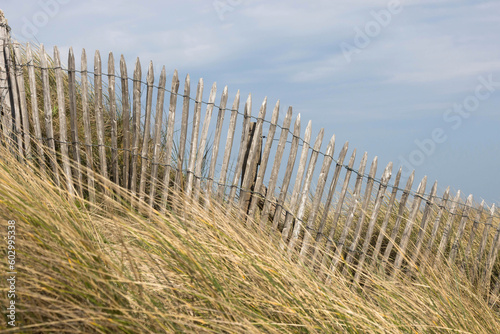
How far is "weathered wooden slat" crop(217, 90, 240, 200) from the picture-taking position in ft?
15.5

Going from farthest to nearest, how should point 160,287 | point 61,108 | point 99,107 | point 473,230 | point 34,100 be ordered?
1. point 34,100
2. point 61,108
3. point 99,107
4. point 473,230
5. point 160,287

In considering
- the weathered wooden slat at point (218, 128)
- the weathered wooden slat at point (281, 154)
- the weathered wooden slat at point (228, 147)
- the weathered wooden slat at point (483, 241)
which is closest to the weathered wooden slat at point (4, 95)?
the weathered wooden slat at point (218, 128)

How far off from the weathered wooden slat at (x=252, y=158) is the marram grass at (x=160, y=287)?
1723 mm

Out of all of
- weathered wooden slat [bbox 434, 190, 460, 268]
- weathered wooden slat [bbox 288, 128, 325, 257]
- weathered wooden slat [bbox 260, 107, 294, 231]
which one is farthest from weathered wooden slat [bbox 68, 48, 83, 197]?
weathered wooden slat [bbox 434, 190, 460, 268]

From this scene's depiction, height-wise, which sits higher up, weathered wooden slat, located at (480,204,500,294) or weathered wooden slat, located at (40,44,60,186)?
weathered wooden slat, located at (40,44,60,186)

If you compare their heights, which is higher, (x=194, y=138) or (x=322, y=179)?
(x=194, y=138)

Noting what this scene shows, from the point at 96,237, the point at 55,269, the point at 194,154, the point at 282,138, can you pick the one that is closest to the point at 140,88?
the point at 194,154

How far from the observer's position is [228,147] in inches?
188

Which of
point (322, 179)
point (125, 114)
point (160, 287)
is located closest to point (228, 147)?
point (322, 179)

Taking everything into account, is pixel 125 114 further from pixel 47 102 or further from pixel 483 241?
Answer: pixel 483 241

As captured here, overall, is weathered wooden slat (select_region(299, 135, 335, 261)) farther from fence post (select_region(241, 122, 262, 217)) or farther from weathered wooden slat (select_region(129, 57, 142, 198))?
weathered wooden slat (select_region(129, 57, 142, 198))

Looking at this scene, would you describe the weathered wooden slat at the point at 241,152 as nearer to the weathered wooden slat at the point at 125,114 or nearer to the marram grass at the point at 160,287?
the weathered wooden slat at the point at 125,114

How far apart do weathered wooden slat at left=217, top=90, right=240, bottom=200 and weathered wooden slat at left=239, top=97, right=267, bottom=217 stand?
20cm

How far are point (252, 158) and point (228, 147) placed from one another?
0.91 feet
